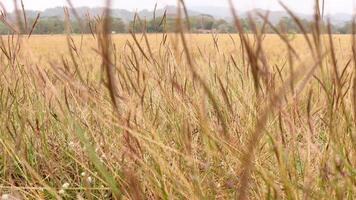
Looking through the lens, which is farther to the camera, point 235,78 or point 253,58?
point 235,78

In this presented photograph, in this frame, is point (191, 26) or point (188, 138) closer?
point (188, 138)

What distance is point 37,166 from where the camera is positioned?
44.0 inches

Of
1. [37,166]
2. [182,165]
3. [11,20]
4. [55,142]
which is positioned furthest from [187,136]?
[55,142]

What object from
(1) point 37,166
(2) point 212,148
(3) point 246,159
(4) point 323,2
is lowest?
(1) point 37,166

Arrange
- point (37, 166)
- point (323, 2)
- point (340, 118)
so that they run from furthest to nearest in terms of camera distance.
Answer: point (37, 166) < point (340, 118) < point (323, 2)

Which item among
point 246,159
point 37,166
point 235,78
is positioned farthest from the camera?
point 235,78

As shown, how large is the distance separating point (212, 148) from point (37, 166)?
56 centimetres

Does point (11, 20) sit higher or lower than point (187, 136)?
higher

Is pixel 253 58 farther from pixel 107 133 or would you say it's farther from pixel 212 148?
pixel 107 133

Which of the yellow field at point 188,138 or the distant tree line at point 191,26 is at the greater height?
the distant tree line at point 191,26

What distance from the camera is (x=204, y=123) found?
0.49 metres

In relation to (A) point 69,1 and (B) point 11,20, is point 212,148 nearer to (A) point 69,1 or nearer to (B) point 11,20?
(A) point 69,1

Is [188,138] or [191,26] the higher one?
[191,26]

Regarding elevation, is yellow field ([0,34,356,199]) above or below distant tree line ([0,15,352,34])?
below
